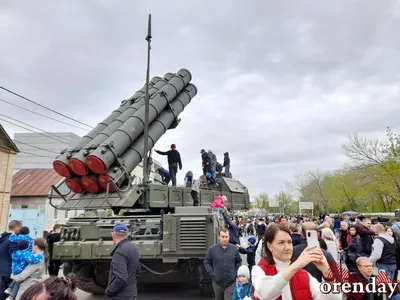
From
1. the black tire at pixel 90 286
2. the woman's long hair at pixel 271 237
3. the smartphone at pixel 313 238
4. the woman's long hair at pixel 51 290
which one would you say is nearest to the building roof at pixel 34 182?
the black tire at pixel 90 286

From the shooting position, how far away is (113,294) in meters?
3.53

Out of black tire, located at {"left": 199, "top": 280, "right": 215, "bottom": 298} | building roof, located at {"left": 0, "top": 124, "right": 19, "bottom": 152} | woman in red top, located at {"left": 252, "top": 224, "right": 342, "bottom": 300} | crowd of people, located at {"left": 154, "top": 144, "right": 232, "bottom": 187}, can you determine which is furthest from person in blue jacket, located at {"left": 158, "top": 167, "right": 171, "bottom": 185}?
building roof, located at {"left": 0, "top": 124, "right": 19, "bottom": 152}

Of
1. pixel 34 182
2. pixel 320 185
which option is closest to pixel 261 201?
pixel 320 185

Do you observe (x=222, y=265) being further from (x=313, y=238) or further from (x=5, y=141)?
(x=5, y=141)

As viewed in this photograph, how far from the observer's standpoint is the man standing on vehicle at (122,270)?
3457 millimetres

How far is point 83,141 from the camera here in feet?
23.0

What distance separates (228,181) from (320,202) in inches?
1547

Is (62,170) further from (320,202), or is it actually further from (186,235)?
(320,202)

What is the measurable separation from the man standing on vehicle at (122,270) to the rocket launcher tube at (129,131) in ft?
8.59

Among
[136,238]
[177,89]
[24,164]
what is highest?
[24,164]

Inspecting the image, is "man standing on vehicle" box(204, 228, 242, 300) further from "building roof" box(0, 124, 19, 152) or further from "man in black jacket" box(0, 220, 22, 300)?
"building roof" box(0, 124, 19, 152)

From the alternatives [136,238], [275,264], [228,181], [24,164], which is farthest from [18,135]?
[275,264]

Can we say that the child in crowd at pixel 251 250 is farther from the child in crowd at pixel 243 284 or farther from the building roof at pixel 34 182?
the building roof at pixel 34 182

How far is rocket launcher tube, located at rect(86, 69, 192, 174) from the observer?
607 cm
